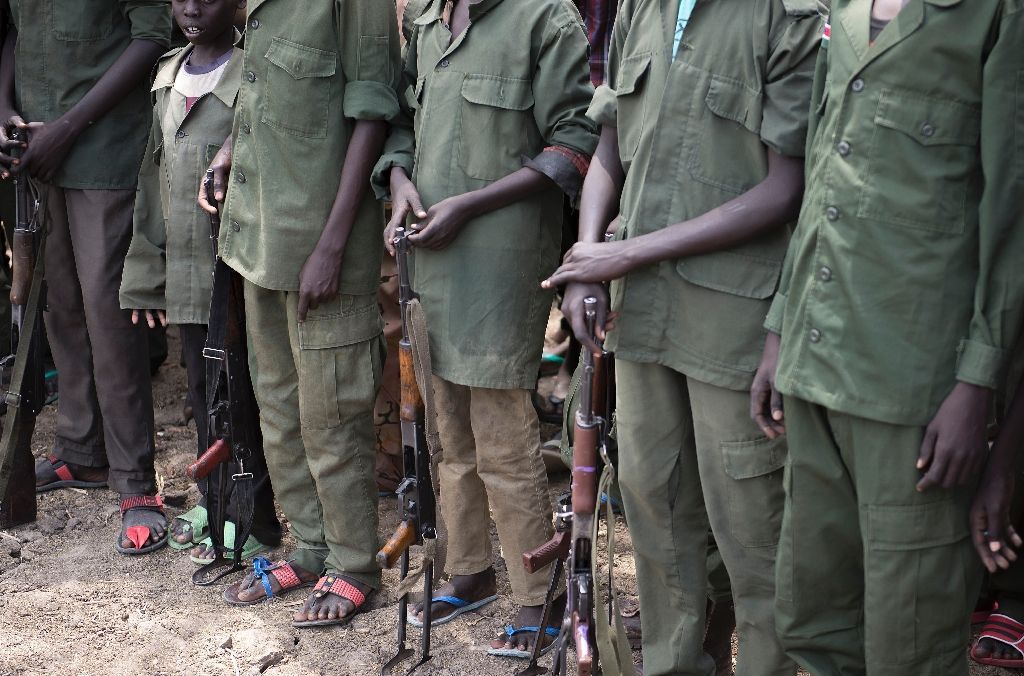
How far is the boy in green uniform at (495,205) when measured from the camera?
10.9 feet

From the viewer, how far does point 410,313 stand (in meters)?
3.40

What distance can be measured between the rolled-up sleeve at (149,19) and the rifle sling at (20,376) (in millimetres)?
823

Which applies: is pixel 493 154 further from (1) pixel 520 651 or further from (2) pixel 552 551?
(1) pixel 520 651

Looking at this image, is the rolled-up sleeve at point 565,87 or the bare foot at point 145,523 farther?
the bare foot at point 145,523

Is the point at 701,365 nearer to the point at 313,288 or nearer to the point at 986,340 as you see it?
the point at 986,340

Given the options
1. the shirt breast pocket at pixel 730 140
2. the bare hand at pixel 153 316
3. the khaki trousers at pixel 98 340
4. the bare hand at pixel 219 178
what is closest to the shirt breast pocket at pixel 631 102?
the shirt breast pocket at pixel 730 140

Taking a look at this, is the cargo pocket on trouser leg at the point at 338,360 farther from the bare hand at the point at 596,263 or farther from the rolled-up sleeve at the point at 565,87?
the bare hand at the point at 596,263

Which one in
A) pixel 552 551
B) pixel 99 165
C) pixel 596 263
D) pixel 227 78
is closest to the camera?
pixel 596 263

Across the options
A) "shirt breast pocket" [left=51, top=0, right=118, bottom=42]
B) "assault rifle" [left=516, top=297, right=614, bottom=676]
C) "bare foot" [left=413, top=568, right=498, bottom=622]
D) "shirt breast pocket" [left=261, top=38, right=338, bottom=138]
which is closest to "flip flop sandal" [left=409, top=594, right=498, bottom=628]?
"bare foot" [left=413, top=568, right=498, bottom=622]

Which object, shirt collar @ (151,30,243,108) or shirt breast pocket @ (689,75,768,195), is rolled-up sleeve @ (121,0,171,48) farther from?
shirt breast pocket @ (689,75,768,195)

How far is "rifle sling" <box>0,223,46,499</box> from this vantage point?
177 inches

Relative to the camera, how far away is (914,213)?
7.36 feet

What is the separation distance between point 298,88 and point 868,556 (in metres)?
2.17

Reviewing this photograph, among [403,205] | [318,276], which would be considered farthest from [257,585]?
[403,205]
